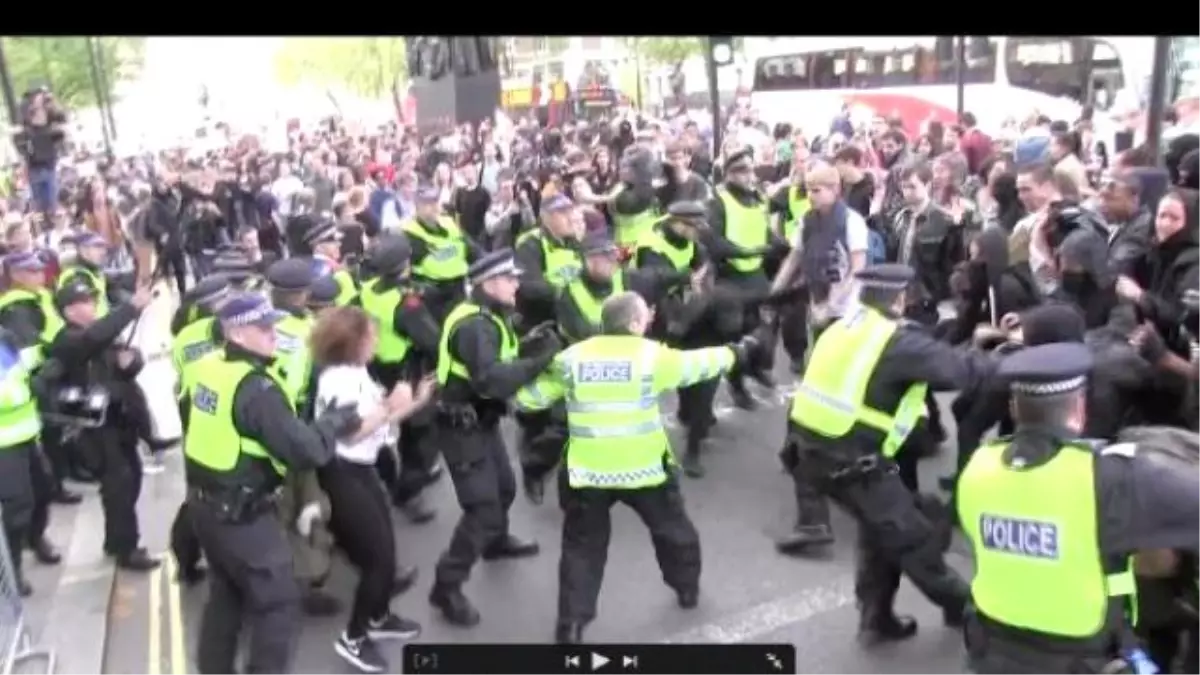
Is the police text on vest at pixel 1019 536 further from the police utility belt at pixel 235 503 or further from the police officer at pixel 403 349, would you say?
the police officer at pixel 403 349

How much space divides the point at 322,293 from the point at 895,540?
2026 mm

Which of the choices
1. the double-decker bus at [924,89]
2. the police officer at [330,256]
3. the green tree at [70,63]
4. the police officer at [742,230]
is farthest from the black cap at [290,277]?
the double-decker bus at [924,89]

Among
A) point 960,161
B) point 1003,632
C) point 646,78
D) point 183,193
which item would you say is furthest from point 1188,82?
point 183,193

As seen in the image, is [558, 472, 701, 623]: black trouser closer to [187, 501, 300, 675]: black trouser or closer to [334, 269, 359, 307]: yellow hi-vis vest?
[187, 501, 300, 675]: black trouser

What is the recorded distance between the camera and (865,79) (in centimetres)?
920

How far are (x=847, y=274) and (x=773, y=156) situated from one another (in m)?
3.44

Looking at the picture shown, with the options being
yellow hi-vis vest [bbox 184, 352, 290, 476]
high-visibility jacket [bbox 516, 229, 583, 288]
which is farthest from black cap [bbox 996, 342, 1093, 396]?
high-visibility jacket [bbox 516, 229, 583, 288]

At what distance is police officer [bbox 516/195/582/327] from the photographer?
5.04 meters

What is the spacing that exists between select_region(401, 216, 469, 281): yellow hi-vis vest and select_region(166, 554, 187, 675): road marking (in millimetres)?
1571

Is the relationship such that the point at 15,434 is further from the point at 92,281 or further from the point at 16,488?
the point at 92,281

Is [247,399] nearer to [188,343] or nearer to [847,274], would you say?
[188,343]

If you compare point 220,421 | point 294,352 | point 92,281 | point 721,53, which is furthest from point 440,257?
point 721,53

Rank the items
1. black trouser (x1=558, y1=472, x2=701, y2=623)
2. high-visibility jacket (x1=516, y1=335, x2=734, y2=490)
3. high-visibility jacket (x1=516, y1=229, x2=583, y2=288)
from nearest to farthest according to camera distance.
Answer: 1. high-visibility jacket (x1=516, y1=335, x2=734, y2=490)
2. black trouser (x1=558, y1=472, x2=701, y2=623)
3. high-visibility jacket (x1=516, y1=229, x2=583, y2=288)

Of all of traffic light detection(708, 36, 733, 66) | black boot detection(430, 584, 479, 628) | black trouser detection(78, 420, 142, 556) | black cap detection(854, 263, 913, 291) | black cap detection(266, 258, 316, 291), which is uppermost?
traffic light detection(708, 36, 733, 66)
